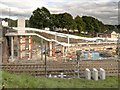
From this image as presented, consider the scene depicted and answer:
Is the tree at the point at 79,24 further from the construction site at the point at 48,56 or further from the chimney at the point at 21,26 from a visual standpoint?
the chimney at the point at 21,26

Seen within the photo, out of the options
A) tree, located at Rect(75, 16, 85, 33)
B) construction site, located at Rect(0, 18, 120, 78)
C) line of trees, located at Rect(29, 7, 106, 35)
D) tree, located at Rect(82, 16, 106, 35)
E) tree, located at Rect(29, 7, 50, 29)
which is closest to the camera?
construction site, located at Rect(0, 18, 120, 78)

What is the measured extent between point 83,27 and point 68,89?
3843cm

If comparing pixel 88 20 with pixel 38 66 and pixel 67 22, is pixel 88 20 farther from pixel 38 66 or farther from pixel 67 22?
pixel 38 66

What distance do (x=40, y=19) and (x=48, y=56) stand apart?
17.5 metres

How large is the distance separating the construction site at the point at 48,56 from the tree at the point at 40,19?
6258mm

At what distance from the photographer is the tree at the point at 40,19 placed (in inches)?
1447

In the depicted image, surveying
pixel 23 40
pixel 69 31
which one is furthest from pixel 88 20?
pixel 23 40

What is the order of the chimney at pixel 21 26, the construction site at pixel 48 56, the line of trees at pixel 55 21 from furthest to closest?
the line of trees at pixel 55 21, the chimney at pixel 21 26, the construction site at pixel 48 56

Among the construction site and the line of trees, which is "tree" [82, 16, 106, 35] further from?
the construction site

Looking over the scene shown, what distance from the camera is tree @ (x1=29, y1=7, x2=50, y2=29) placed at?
36750 millimetres

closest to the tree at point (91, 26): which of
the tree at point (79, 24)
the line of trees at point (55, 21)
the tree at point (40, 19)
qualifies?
the line of trees at point (55, 21)

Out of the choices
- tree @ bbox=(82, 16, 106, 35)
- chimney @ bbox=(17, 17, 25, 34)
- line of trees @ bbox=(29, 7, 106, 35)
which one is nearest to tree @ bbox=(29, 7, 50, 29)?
line of trees @ bbox=(29, 7, 106, 35)

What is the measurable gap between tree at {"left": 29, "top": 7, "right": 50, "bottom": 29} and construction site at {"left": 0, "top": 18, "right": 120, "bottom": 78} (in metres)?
6.26

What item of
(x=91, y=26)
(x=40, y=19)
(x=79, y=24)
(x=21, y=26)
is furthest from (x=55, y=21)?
(x=21, y=26)
